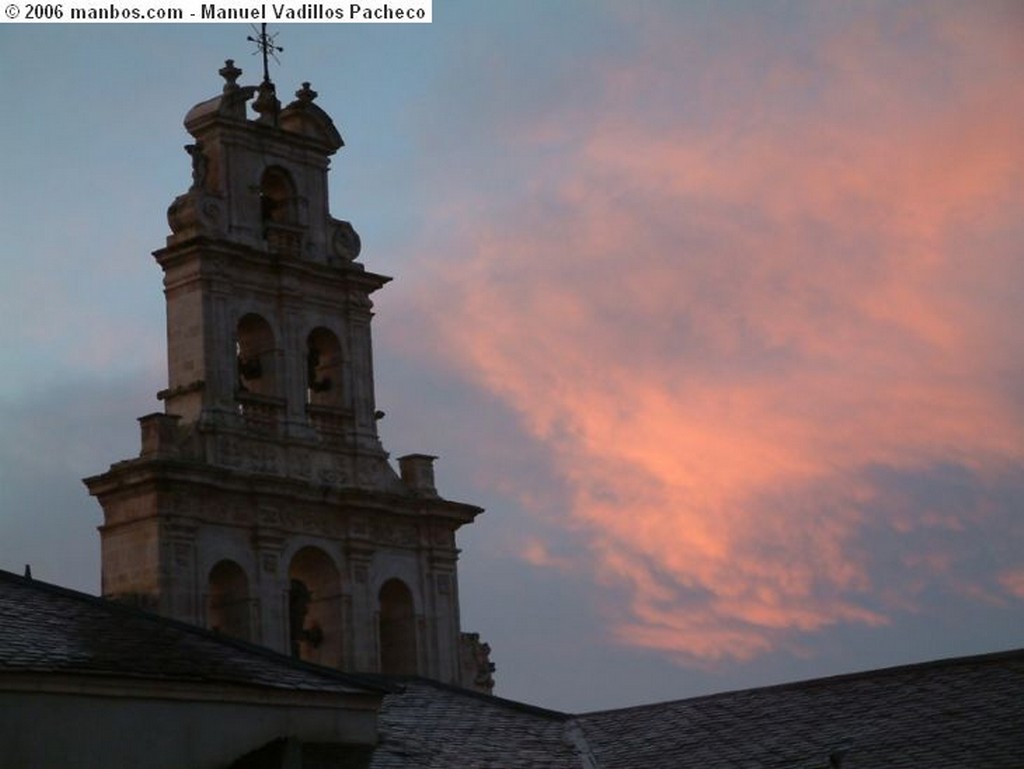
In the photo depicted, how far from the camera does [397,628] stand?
46.7 m

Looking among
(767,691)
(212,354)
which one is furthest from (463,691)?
(212,354)

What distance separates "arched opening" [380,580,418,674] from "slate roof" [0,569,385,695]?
20955mm

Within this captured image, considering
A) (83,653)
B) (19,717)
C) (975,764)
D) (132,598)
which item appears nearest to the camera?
(19,717)

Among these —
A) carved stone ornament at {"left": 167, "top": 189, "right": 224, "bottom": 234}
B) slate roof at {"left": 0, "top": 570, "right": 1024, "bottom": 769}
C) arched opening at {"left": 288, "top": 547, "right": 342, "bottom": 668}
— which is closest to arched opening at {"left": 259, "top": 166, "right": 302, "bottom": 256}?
carved stone ornament at {"left": 167, "top": 189, "right": 224, "bottom": 234}

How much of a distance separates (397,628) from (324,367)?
18.1 ft

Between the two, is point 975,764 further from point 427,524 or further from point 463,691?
point 427,524

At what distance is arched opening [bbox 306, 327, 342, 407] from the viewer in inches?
1847

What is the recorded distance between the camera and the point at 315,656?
44.8m

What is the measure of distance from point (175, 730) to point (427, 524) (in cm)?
2428

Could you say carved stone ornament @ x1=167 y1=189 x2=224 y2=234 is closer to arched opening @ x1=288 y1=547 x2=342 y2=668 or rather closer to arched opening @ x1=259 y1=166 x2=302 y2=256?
arched opening @ x1=259 y1=166 x2=302 y2=256

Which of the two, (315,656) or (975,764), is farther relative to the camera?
(315,656)

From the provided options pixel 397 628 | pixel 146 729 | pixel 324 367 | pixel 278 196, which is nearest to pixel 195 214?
pixel 278 196

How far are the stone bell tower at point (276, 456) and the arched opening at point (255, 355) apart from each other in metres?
0.04

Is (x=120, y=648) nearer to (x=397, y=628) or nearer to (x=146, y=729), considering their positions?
(x=146, y=729)
